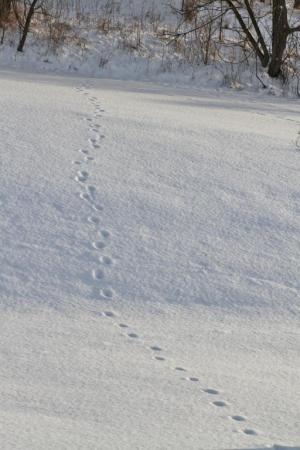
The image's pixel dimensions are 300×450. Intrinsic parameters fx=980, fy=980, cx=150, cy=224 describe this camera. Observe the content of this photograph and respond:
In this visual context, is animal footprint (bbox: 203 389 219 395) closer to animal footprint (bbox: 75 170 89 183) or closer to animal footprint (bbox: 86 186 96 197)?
animal footprint (bbox: 86 186 96 197)

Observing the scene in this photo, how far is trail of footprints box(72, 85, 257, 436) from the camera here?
4.28 m

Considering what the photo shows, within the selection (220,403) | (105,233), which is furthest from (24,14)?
(220,403)

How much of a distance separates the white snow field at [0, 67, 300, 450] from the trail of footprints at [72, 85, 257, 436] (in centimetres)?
2

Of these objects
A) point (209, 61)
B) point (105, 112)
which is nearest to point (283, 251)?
point (105, 112)

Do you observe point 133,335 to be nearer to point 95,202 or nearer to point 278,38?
point 95,202

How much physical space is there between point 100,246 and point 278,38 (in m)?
9.84

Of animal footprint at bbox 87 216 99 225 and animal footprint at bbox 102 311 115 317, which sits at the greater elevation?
animal footprint at bbox 87 216 99 225

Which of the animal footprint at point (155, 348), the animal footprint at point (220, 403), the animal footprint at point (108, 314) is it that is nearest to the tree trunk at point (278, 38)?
the animal footprint at point (108, 314)

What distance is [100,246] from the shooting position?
6.68m

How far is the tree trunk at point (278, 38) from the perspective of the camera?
608 inches

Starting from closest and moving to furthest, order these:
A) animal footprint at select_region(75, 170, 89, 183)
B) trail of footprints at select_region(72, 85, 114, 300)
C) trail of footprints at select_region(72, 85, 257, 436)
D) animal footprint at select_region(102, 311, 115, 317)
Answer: trail of footprints at select_region(72, 85, 257, 436)
animal footprint at select_region(102, 311, 115, 317)
trail of footprints at select_region(72, 85, 114, 300)
animal footprint at select_region(75, 170, 89, 183)

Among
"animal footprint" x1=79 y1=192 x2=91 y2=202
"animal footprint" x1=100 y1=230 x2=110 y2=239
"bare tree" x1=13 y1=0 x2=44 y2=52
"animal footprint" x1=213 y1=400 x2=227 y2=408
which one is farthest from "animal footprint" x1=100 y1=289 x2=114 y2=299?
"bare tree" x1=13 y1=0 x2=44 y2=52

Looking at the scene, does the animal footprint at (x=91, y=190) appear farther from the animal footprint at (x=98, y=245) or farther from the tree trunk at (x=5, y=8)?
the tree trunk at (x=5, y=8)

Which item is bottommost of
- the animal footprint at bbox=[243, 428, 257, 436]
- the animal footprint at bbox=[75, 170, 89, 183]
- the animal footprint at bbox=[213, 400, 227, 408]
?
the animal footprint at bbox=[213, 400, 227, 408]
